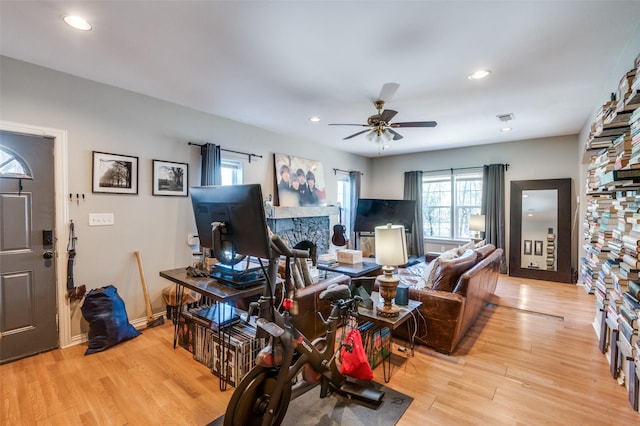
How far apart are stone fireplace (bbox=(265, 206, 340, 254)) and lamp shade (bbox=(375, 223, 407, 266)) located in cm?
238

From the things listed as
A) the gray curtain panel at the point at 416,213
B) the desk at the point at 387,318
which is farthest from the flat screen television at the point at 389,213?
the desk at the point at 387,318

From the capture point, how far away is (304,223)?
5273 millimetres

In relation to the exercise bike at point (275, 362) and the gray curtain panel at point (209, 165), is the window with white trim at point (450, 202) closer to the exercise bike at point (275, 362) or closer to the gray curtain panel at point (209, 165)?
the gray curtain panel at point (209, 165)

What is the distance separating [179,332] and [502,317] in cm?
371

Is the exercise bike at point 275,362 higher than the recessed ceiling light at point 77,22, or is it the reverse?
the recessed ceiling light at point 77,22

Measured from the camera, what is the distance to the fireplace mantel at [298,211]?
15.1 feet

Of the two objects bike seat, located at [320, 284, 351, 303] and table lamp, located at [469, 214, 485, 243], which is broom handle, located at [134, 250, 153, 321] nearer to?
bike seat, located at [320, 284, 351, 303]

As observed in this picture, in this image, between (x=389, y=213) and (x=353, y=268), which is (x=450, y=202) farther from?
(x=353, y=268)

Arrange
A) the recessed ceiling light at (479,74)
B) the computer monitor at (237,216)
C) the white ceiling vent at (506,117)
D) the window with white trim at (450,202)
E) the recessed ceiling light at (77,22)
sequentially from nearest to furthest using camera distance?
the computer monitor at (237,216) < the recessed ceiling light at (77,22) < the recessed ceiling light at (479,74) < the white ceiling vent at (506,117) < the window with white trim at (450,202)

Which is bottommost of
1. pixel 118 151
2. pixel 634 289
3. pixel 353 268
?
pixel 353 268

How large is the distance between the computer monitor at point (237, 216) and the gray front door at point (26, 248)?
1965mm

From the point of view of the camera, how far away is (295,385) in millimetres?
1980

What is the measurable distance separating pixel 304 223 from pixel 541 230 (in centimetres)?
450

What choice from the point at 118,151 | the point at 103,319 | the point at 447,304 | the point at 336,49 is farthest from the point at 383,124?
the point at 103,319
